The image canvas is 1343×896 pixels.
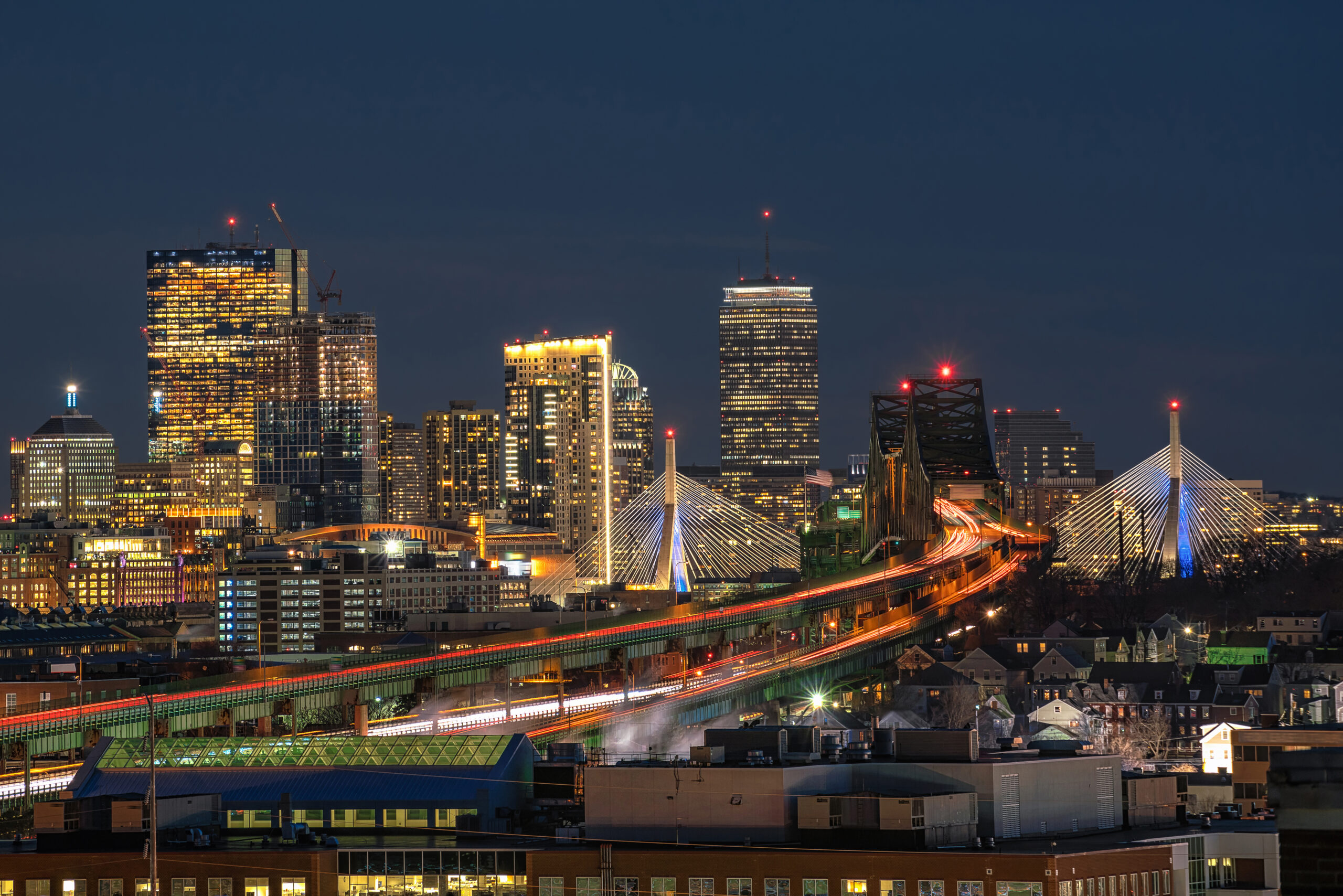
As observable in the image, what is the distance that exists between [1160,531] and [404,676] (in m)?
92.4

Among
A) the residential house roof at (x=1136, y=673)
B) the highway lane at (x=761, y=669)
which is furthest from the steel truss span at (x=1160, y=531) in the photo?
the residential house roof at (x=1136, y=673)

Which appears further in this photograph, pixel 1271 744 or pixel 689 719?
pixel 689 719

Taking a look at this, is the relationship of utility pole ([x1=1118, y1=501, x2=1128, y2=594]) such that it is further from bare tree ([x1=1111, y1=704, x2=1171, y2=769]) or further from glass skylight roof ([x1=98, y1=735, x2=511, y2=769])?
glass skylight roof ([x1=98, y1=735, x2=511, y2=769])

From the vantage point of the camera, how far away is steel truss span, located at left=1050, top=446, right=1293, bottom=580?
172 meters

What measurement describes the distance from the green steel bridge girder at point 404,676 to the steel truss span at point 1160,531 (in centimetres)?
3009

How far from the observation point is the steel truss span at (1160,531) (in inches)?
6767

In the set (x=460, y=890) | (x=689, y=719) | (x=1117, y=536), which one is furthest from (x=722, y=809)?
(x=1117, y=536)

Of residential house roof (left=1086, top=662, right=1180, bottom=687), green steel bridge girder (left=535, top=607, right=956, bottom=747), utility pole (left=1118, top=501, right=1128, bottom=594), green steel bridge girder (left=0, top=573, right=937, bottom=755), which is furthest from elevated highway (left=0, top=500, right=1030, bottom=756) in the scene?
residential house roof (left=1086, top=662, right=1180, bottom=687)

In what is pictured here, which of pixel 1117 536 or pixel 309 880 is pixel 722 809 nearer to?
pixel 309 880

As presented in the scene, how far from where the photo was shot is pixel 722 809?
46906 mm

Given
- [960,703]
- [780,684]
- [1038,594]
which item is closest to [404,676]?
[780,684]

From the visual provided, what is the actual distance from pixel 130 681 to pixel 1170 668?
161 ft

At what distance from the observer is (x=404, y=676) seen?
104m

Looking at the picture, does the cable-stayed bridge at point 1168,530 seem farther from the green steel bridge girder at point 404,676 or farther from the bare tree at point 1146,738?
the bare tree at point 1146,738
